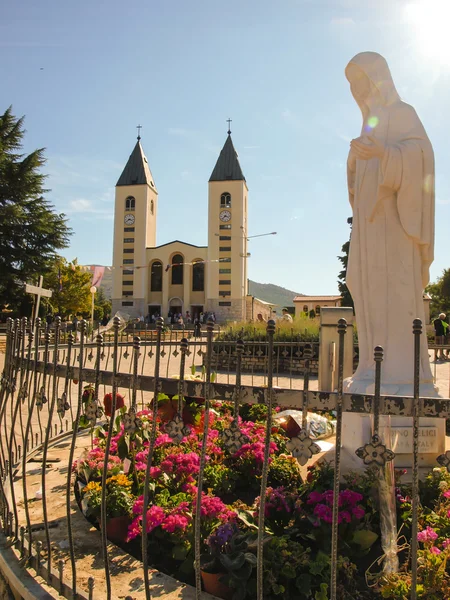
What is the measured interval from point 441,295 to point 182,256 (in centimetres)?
3013

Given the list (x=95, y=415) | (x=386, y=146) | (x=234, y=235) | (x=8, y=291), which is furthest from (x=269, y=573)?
(x=234, y=235)

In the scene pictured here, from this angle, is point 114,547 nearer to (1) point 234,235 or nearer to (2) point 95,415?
(2) point 95,415

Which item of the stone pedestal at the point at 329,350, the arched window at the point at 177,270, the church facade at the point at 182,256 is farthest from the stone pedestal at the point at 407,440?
the arched window at the point at 177,270

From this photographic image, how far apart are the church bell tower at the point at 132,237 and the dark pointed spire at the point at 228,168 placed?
8851 mm

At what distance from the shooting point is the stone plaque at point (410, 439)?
4039mm

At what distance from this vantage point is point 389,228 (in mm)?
4602

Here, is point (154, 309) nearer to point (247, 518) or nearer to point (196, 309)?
point (196, 309)

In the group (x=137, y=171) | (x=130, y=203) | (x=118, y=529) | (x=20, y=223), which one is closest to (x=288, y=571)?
(x=118, y=529)

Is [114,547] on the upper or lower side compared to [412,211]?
lower

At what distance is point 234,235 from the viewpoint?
54.2 m

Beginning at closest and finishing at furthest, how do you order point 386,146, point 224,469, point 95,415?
point 95,415 < point 224,469 < point 386,146

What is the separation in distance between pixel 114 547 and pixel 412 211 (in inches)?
153

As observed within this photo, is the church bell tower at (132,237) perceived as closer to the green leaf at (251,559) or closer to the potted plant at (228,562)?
the potted plant at (228,562)

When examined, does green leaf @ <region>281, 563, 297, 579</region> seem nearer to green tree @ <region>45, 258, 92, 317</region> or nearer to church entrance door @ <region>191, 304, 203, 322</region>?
green tree @ <region>45, 258, 92, 317</region>
